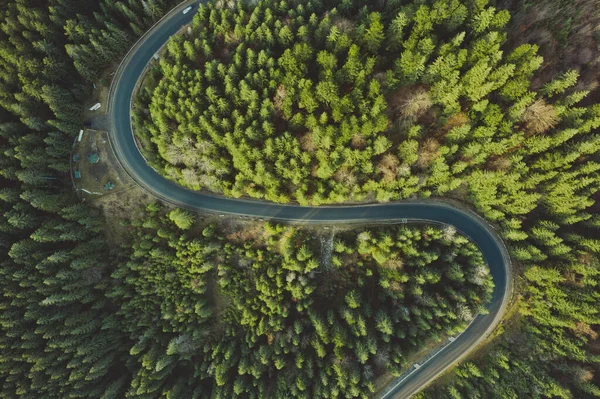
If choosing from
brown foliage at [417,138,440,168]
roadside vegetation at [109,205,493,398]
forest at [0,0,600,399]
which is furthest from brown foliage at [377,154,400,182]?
roadside vegetation at [109,205,493,398]

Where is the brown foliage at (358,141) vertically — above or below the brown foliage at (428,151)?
above

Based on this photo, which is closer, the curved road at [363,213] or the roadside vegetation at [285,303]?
the roadside vegetation at [285,303]

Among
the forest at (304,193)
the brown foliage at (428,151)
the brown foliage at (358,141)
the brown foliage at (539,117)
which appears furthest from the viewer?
the brown foliage at (428,151)

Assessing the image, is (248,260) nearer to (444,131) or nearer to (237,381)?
(237,381)

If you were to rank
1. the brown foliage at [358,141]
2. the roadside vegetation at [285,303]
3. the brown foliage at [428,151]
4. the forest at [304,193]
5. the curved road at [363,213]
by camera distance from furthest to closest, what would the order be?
1. the curved road at [363,213]
2. the roadside vegetation at [285,303]
3. the brown foliage at [428,151]
4. the forest at [304,193]
5. the brown foliage at [358,141]

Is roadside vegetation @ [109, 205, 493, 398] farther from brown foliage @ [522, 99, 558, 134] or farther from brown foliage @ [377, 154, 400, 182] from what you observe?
brown foliage @ [522, 99, 558, 134]

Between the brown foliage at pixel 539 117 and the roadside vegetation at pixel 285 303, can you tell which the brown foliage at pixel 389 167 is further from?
the brown foliage at pixel 539 117

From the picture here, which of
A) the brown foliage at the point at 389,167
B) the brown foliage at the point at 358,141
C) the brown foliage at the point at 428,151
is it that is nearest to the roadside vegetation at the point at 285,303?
the brown foliage at the point at 389,167
